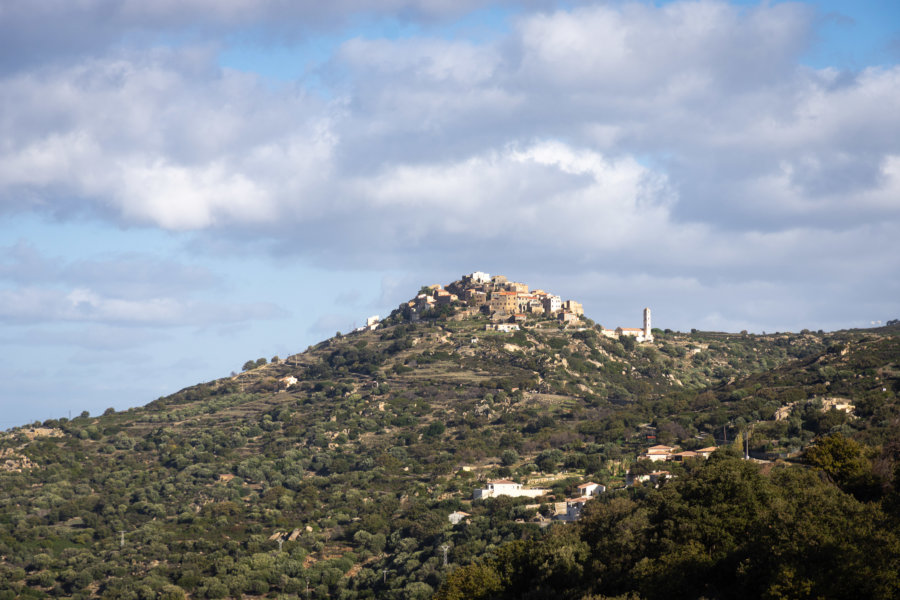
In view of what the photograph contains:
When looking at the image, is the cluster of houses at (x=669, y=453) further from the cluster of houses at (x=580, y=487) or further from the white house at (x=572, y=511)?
the white house at (x=572, y=511)

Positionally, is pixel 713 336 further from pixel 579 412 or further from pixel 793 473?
pixel 793 473

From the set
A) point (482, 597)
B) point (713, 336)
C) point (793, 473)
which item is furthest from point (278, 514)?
point (713, 336)

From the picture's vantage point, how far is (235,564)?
234 feet

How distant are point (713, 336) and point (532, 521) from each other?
366 feet

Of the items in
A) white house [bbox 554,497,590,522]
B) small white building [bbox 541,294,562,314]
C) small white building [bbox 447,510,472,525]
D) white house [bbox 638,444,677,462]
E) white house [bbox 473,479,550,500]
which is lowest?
small white building [bbox 447,510,472,525]

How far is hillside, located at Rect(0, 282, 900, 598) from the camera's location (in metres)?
69.9

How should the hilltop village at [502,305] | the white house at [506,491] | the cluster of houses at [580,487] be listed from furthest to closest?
the hilltop village at [502,305] < the white house at [506,491] < the cluster of houses at [580,487]

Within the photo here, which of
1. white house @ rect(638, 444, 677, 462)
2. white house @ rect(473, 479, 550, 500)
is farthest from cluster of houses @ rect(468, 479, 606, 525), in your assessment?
white house @ rect(638, 444, 677, 462)

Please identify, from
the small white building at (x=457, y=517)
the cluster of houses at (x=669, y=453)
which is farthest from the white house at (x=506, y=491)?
the cluster of houses at (x=669, y=453)

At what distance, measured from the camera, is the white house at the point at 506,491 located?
76.9 metres

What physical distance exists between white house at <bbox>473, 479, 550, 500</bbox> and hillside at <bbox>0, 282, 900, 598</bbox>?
5.39 feet

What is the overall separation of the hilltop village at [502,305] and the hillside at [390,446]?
1.51m

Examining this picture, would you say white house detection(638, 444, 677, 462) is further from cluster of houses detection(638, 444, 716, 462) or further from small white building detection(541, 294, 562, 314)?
small white building detection(541, 294, 562, 314)

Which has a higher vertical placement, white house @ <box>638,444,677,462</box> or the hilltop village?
the hilltop village
